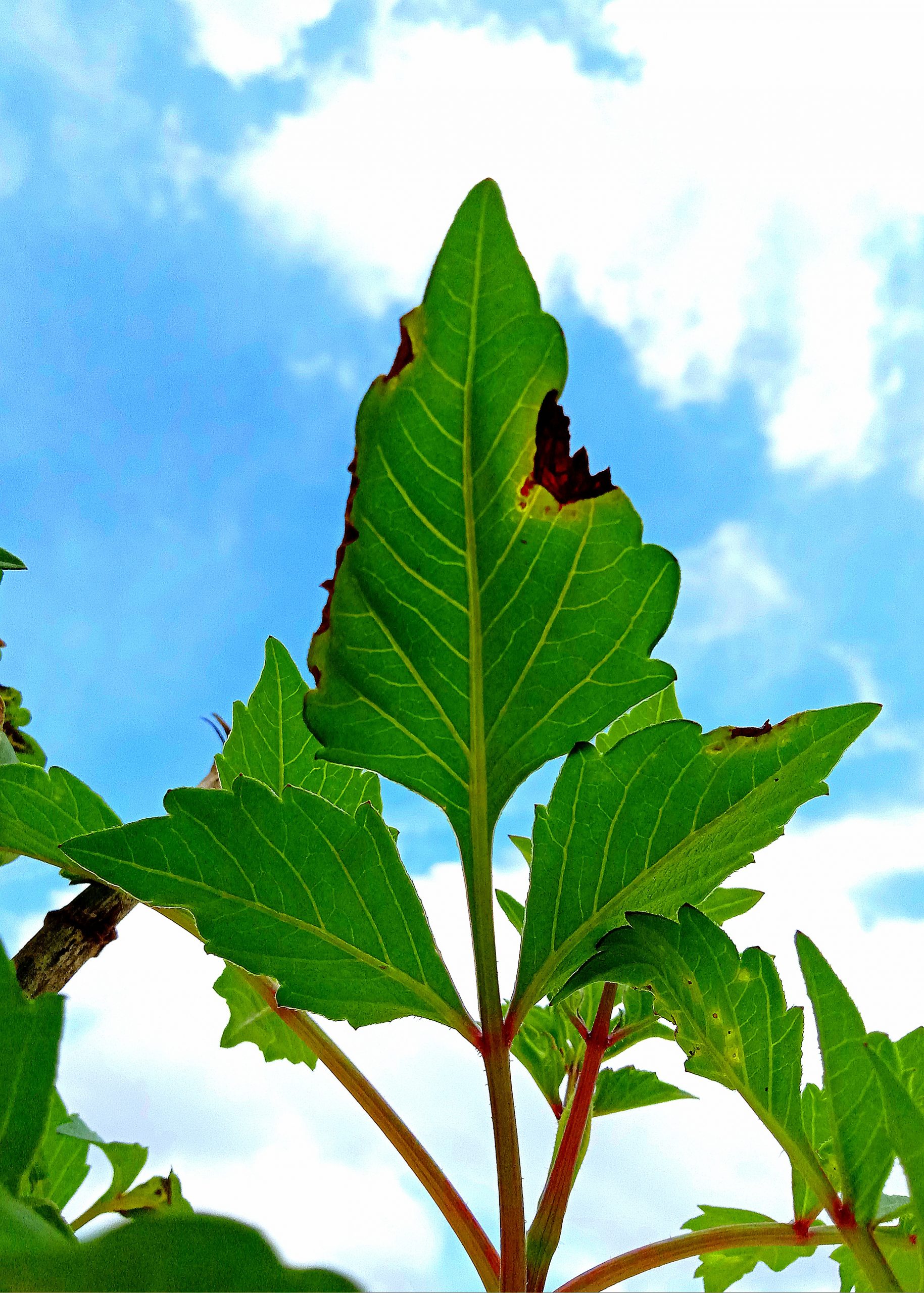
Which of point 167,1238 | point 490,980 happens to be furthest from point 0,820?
point 167,1238

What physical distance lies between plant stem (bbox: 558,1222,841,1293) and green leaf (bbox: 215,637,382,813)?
1.49ft

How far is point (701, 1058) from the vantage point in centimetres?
77

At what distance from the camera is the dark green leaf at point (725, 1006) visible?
73cm

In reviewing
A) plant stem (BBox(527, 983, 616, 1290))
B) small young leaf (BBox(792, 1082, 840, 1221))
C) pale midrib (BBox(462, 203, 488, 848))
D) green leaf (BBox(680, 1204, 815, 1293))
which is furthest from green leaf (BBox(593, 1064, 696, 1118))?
pale midrib (BBox(462, 203, 488, 848))

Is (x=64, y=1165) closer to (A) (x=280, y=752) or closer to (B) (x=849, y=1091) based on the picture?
(A) (x=280, y=752)

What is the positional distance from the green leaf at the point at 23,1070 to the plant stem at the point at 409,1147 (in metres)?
0.37

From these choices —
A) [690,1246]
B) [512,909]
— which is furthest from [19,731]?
[690,1246]

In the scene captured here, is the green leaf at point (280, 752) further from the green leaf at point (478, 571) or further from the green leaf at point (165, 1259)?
the green leaf at point (165, 1259)

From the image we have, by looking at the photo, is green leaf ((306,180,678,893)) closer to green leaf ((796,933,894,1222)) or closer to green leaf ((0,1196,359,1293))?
green leaf ((796,933,894,1222))

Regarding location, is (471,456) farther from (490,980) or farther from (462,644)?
(490,980)

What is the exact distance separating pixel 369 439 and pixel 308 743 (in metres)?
0.44

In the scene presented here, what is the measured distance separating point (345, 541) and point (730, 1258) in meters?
1.08

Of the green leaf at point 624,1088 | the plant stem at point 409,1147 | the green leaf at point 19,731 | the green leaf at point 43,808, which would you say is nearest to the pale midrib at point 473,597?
the plant stem at point 409,1147

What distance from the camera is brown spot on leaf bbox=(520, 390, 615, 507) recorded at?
64 centimetres
